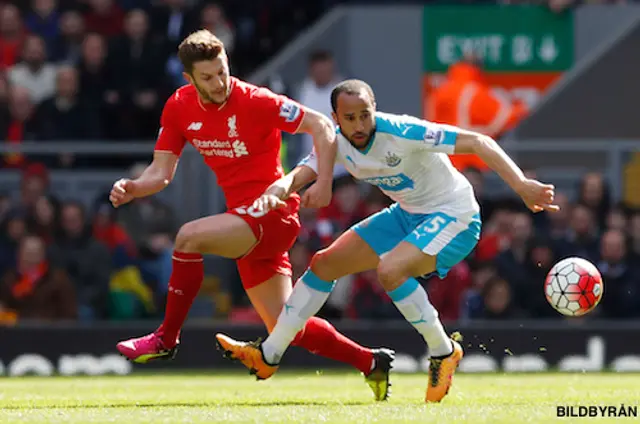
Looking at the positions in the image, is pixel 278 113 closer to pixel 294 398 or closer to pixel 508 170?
pixel 508 170

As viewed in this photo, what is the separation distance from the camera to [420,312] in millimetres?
8320

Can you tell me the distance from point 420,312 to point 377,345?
16.4 ft

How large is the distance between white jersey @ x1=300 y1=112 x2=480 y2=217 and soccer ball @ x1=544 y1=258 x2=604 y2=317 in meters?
0.71

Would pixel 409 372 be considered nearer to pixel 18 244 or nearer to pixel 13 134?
pixel 18 244

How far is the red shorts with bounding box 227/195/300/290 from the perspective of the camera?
8562 millimetres

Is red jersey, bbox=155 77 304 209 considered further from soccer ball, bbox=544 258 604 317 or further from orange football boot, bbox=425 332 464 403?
soccer ball, bbox=544 258 604 317

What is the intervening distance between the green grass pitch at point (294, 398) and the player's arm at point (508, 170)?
1142 millimetres

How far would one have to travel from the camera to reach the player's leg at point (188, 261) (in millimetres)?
8406

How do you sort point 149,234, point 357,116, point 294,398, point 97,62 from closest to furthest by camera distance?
point 357,116 → point 294,398 → point 149,234 → point 97,62

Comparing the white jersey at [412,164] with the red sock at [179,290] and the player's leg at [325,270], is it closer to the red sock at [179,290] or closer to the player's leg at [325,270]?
the player's leg at [325,270]

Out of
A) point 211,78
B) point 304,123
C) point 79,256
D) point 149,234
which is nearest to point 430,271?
point 304,123

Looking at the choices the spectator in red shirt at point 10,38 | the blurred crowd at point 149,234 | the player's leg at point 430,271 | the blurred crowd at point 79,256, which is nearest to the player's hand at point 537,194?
the player's leg at point 430,271

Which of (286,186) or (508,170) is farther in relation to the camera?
(286,186)

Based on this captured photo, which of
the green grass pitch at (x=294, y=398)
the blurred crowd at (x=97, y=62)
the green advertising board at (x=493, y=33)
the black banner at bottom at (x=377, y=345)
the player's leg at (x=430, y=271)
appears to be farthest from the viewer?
the green advertising board at (x=493, y=33)
